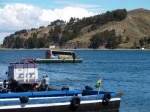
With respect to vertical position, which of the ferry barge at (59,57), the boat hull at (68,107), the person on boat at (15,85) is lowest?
the boat hull at (68,107)

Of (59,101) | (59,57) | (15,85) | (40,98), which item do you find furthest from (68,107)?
(59,57)

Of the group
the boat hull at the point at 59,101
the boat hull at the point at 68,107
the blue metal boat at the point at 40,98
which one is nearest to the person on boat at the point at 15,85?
the blue metal boat at the point at 40,98

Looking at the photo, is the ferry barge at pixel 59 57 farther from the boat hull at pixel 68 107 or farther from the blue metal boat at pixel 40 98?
the boat hull at pixel 68 107

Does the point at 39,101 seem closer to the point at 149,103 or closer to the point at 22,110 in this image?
the point at 22,110

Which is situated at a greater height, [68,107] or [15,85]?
[15,85]

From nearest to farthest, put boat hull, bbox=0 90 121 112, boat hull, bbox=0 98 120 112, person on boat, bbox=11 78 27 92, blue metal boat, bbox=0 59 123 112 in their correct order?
boat hull, bbox=0 90 121 112
boat hull, bbox=0 98 120 112
blue metal boat, bbox=0 59 123 112
person on boat, bbox=11 78 27 92

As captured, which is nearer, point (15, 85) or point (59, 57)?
point (15, 85)

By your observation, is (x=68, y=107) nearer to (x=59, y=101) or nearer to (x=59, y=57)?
(x=59, y=101)

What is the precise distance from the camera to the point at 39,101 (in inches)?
1310

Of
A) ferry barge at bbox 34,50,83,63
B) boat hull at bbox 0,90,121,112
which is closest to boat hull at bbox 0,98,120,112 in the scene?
boat hull at bbox 0,90,121,112

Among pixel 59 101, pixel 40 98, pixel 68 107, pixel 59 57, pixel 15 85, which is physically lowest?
pixel 68 107

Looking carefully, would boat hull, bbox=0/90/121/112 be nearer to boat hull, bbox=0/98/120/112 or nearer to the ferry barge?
boat hull, bbox=0/98/120/112

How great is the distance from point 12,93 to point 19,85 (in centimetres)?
279

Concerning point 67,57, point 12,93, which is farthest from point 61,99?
point 67,57
